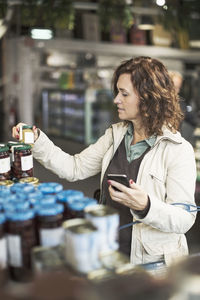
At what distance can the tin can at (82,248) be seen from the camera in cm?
128

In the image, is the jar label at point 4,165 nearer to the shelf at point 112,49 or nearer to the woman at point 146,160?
the woman at point 146,160

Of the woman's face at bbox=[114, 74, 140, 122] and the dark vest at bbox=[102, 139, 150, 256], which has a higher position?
the woman's face at bbox=[114, 74, 140, 122]

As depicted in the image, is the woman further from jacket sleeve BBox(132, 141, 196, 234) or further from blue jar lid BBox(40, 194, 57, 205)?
blue jar lid BBox(40, 194, 57, 205)

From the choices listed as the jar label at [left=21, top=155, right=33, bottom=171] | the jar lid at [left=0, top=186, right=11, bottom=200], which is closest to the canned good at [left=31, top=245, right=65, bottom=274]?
the jar lid at [left=0, top=186, right=11, bottom=200]

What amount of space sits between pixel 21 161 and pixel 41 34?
6.34m

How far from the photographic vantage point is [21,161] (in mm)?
2359

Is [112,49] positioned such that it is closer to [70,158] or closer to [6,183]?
[70,158]

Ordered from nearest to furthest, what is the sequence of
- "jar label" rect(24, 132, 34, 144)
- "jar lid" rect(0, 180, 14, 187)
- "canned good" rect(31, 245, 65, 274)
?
"canned good" rect(31, 245, 65, 274)
"jar lid" rect(0, 180, 14, 187)
"jar label" rect(24, 132, 34, 144)

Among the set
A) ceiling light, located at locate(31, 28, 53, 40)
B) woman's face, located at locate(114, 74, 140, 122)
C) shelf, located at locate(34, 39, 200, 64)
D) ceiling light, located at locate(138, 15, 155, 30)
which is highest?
ceiling light, located at locate(138, 15, 155, 30)

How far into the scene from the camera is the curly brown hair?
2.43m

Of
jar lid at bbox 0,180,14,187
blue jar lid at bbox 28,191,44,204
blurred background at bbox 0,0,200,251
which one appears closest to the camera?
blue jar lid at bbox 28,191,44,204

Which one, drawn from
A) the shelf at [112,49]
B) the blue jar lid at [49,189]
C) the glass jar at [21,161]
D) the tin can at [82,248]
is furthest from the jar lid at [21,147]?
the shelf at [112,49]

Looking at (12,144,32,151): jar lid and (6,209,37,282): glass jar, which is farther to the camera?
(12,144,32,151): jar lid

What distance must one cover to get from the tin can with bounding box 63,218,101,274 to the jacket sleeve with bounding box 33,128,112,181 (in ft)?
4.42
